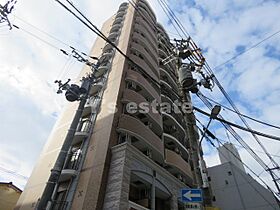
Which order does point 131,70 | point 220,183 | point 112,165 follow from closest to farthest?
1. point 112,165
2. point 131,70
3. point 220,183

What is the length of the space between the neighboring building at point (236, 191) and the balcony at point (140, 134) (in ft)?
42.5

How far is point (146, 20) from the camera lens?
93.2 feet

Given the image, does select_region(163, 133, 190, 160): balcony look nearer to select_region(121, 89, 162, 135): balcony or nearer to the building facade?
select_region(121, 89, 162, 135): balcony

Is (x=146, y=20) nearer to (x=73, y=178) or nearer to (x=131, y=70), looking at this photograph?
(x=131, y=70)

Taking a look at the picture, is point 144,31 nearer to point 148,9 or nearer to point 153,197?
point 148,9

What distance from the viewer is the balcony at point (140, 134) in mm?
12797

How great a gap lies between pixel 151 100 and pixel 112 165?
8043 millimetres

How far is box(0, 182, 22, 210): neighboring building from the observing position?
20594 mm

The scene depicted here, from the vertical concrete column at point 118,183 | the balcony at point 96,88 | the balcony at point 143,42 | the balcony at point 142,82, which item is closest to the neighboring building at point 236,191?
the balcony at point 142,82

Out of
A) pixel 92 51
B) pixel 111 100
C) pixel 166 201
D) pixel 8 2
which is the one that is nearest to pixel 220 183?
pixel 166 201

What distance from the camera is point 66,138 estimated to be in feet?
24.8

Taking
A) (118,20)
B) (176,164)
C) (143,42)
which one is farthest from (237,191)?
(118,20)

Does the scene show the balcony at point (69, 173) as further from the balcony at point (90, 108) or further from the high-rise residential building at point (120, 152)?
the balcony at point (90, 108)

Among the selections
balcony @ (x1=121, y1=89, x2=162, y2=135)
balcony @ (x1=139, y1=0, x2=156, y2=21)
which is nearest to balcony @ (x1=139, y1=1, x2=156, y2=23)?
balcony @ (x1=139, y1=0, x2=156, y2=21)
